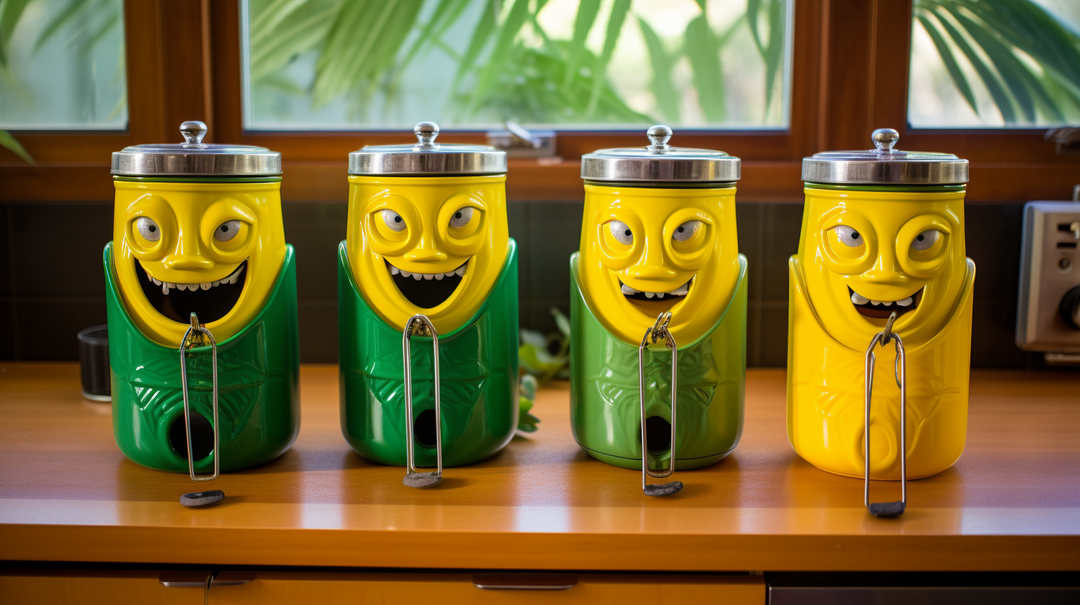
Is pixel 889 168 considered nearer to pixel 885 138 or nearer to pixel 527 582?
pixel 885 138

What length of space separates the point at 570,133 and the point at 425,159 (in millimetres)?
523

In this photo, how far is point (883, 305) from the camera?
74cm

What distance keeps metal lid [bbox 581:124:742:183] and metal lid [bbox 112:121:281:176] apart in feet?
1.02

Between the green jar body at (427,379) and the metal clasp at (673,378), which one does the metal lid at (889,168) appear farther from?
the green jar body at (427,379)

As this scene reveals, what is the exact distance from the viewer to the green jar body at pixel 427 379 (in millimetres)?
776

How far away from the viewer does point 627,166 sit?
73 centimetres

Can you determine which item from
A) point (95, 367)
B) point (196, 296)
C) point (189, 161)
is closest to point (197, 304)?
point (196, 296)

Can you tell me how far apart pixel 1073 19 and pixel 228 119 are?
121cm

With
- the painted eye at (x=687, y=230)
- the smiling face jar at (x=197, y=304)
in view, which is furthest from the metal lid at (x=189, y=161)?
the painted eye at (x=687, y=230)

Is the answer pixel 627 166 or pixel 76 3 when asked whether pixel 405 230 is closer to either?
pixel 627 166

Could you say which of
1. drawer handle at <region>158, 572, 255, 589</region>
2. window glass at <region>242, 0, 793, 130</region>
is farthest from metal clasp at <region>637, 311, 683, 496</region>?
window glass at <region>242, 0, 793, 130</region>

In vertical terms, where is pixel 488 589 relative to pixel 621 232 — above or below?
below

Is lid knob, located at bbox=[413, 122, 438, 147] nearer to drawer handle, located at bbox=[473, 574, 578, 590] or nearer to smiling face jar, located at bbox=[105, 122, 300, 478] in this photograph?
smiling face jar, located at bbox=[105, 122, 300, 478]

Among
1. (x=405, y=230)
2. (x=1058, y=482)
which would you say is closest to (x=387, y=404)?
(x=405, y=230)
